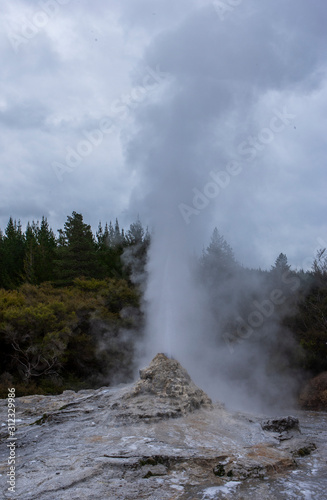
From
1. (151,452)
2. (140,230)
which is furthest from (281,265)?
(151,452)

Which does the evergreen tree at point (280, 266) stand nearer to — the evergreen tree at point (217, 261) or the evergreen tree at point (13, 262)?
the evergreen tree at point (217, 261)

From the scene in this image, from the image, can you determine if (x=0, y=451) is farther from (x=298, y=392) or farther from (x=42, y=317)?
(x=298, y=392)

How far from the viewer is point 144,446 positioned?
550 cm

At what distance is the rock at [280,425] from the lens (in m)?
7.04

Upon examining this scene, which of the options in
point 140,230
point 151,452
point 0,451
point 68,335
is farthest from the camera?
point 140,230

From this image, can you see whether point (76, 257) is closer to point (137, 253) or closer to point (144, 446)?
point (137, 253)

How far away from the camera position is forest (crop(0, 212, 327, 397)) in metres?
13.2

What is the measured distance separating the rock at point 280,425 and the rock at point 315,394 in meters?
6.18

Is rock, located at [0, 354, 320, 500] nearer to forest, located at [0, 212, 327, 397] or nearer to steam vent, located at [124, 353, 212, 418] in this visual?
steam vent, located at [124, 353, 212, 418]

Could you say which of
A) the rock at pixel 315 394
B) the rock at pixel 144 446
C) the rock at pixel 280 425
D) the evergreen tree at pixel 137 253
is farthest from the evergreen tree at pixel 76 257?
the rock at pixel 280 425

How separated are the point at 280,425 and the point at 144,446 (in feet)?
9.28

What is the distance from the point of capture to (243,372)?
46.5ft

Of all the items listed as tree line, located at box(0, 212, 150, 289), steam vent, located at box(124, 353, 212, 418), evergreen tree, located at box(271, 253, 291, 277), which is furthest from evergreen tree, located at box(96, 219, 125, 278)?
steam vent, located at box(124, 353, 212, 418)

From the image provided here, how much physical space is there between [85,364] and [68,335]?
4.42ft
